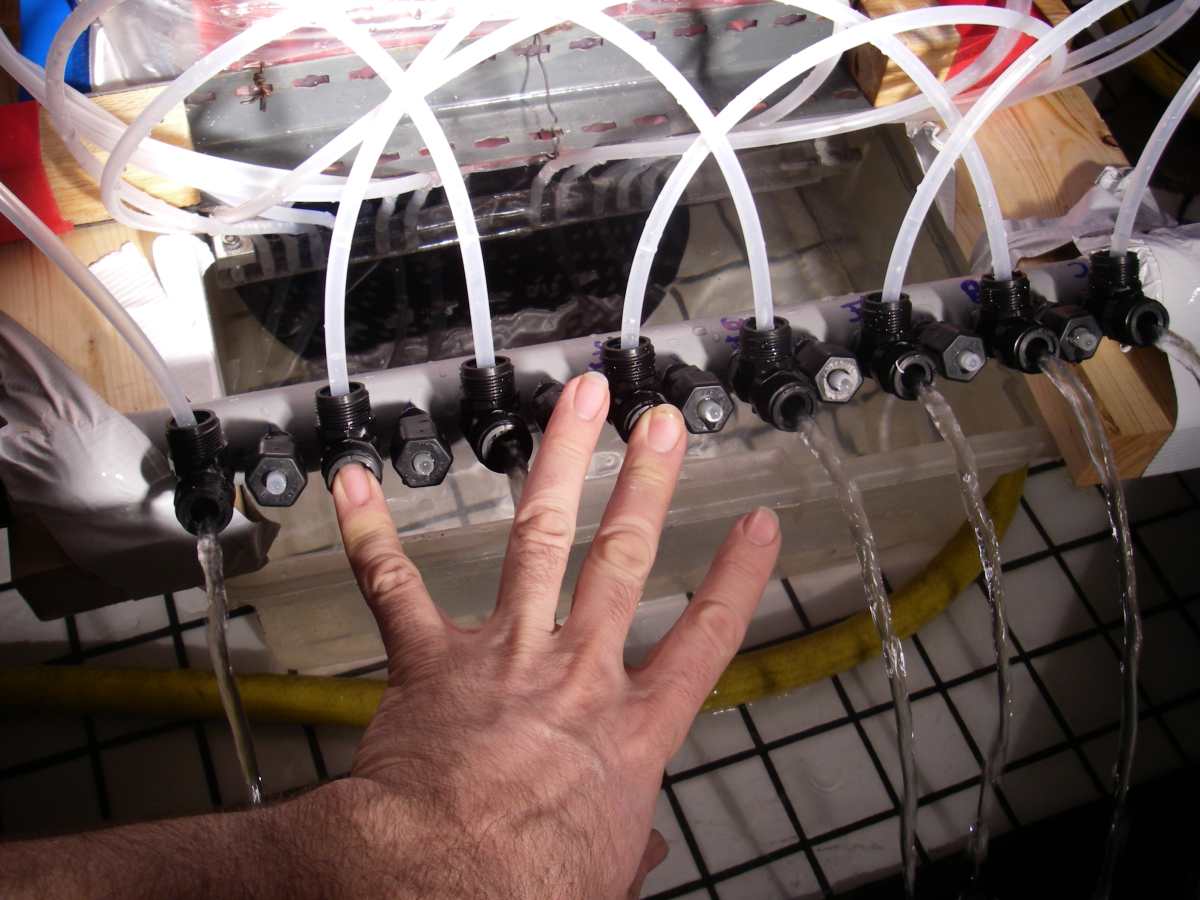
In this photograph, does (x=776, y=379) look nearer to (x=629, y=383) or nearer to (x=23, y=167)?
(x=629, y=383)

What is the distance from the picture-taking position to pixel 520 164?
92 centimetres

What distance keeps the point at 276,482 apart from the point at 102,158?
0.39 m

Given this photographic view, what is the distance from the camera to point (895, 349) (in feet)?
2.18

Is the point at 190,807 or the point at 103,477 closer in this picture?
the point at 103,477

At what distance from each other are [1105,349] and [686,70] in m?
0.51

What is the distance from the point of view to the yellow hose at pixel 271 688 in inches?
34.3

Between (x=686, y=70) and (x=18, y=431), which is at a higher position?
(x=686, y=70)

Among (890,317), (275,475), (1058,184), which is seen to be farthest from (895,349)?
(275,475)

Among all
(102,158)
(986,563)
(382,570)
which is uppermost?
(102,158)

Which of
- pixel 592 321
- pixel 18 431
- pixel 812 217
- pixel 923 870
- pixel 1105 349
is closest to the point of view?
pixel 18 431

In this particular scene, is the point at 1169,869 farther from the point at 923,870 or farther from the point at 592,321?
A: the point at 592,321

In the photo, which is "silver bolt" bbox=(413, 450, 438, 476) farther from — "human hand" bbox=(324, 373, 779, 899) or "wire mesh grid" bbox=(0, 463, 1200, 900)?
"wire mesh grid" bbox=(0, 463, 1200, 900)

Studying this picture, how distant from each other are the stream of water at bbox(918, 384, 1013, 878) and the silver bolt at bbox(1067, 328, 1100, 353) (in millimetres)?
107

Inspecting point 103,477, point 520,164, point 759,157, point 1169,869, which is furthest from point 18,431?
point 1169,869
